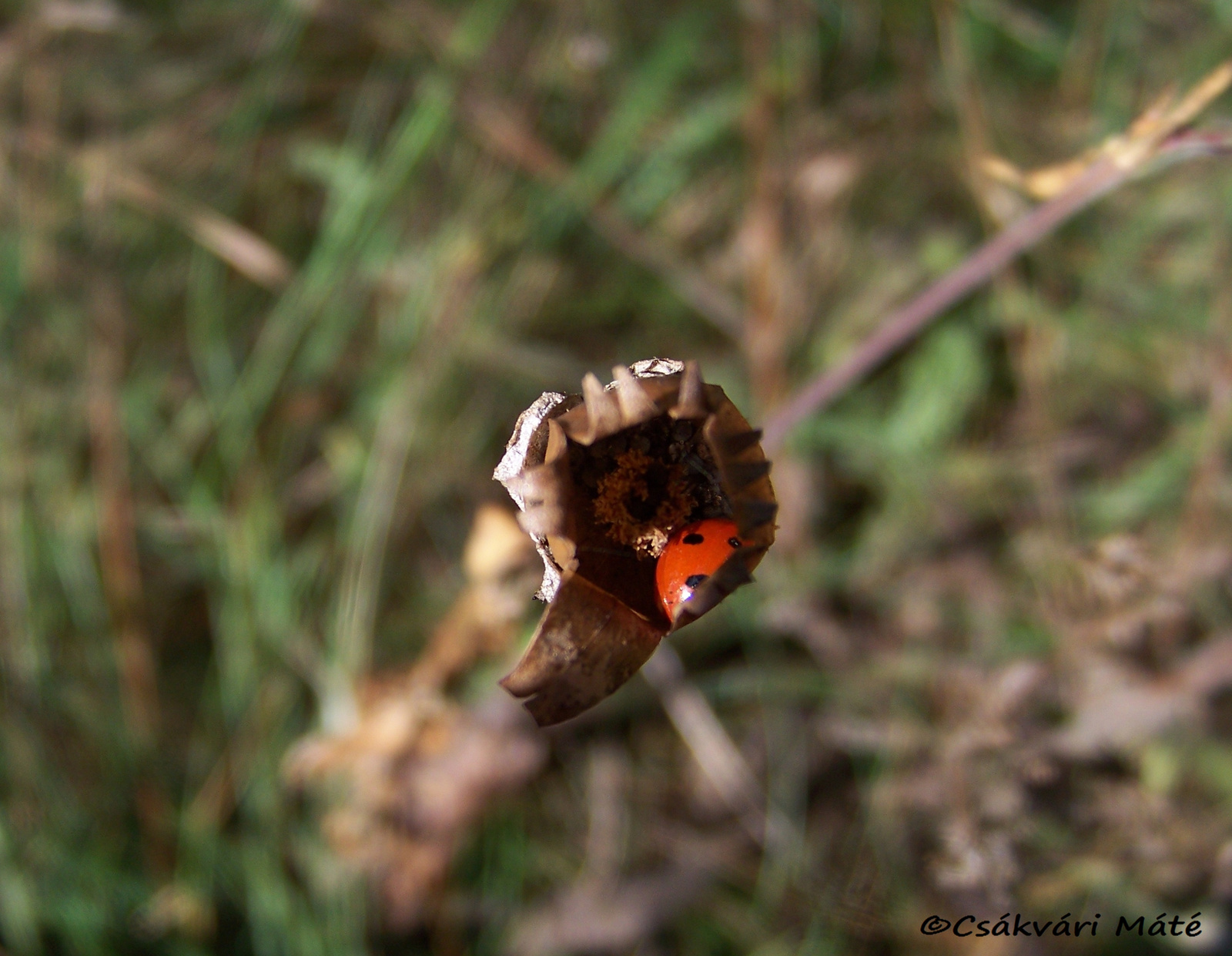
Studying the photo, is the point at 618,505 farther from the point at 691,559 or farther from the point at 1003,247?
the point at 1003,247

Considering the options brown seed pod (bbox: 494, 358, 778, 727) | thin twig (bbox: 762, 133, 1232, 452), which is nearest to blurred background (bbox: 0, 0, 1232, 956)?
thin twig (bbox: 762, 133, 1232, 452)

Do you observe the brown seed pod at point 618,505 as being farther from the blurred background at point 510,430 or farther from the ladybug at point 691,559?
the blurred background at point 510,430

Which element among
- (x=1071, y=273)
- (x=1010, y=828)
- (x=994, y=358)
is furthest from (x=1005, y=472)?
(x=1010, y=828)

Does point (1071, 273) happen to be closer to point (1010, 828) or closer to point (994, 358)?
point (994, 358)

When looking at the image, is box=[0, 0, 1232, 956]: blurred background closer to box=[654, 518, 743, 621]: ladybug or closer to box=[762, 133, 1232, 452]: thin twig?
box=[762, 133, 1232, 452]: thin twig

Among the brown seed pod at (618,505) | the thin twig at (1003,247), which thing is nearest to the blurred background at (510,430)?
the thin twig at (1003,247)


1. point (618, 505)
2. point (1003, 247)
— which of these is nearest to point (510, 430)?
point (1003, 247)
